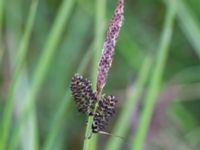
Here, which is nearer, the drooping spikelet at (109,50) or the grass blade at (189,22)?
the drooping spikelet at (109,50)

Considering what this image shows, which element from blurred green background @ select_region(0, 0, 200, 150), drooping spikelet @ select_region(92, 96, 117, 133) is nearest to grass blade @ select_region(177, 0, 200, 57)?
blurred green background @ select_region(0, 0, 200, 150)

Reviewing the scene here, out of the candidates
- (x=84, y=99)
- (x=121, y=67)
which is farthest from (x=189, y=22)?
(x=84, y=99)

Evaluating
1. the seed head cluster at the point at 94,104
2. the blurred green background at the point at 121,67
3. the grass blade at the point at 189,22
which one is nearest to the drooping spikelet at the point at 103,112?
the seed head cluster at the point at 94,104

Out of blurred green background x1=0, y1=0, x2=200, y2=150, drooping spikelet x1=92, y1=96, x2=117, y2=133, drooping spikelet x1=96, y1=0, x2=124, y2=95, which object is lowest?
drooping spikelet x1=92, y1=96, x2=117, y2=133

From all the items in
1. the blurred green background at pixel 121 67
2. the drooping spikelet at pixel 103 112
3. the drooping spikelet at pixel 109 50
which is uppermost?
the blurred green background at pixel 121 67

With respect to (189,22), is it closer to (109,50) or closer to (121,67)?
(121,67)

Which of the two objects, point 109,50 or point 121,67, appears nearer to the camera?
point 109,50

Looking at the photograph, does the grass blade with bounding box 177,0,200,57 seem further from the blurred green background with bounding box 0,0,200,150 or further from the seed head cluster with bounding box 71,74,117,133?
the seed head cluster with bounding box 71,74,117,133

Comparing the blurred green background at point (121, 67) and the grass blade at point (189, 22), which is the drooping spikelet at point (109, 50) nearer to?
the blurred green background at point (121, 67)

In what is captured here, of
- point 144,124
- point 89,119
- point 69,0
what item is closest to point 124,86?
point 69,0

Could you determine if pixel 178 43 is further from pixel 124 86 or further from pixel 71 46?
Result: pixel 71 46

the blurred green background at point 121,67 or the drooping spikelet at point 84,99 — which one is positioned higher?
the blurred green background at point 121,67
